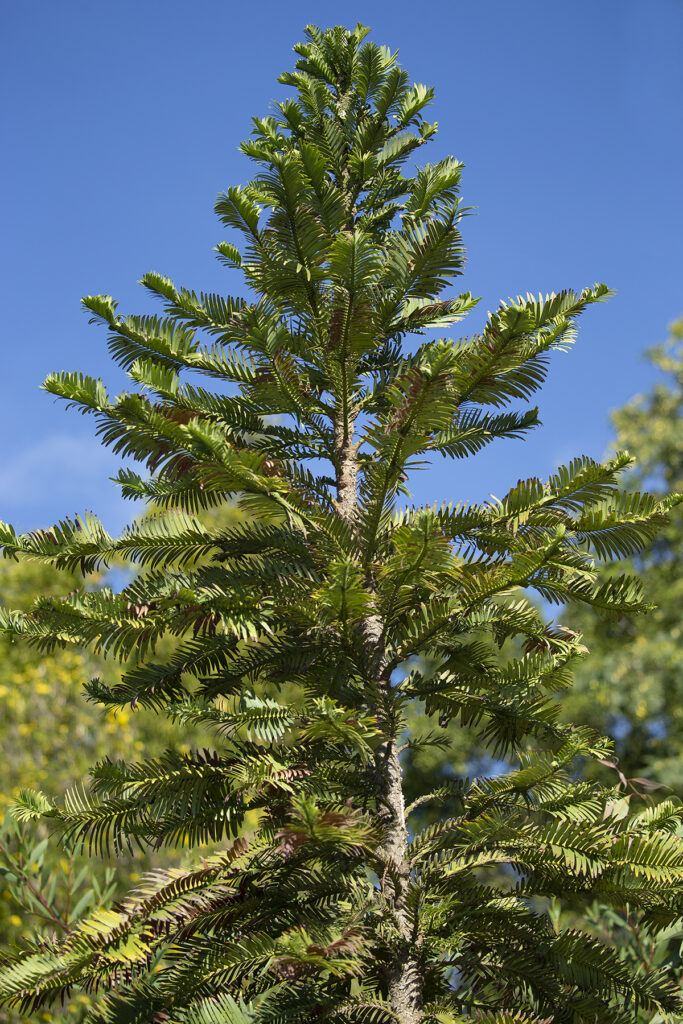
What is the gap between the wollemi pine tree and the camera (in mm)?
2289

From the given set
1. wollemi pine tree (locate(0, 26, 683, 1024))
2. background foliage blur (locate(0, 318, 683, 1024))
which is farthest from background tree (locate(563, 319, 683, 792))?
wollemi pine tree (locate(0, 26, 683, 1024))

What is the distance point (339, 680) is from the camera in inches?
109

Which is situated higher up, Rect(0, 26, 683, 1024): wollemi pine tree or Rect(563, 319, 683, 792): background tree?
Rect(563, 319, 683, 792): background tree

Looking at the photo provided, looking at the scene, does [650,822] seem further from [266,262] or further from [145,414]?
[266,262]

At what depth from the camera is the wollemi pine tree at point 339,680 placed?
7.51 feet

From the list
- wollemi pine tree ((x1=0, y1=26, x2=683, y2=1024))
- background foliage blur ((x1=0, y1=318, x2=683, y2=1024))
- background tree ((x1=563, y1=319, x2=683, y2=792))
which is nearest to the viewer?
wollemi pine tree ((x1=0, y1=26, x2=683, y2=1024))

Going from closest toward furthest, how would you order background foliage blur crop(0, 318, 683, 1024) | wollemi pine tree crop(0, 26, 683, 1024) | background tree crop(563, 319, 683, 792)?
wollemi pine tree crop(0, 26, 683, 1024) < background foliage blur crop(0, 318, 683, 1024) < background tree crop(563, 319, 683, 792)

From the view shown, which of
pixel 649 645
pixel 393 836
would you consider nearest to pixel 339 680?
pixel 393 836

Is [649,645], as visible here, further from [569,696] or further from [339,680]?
[339,680]

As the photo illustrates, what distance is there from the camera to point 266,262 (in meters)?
3.30

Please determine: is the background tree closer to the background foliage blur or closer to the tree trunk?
the background foliage blur

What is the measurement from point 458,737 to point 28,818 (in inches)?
592

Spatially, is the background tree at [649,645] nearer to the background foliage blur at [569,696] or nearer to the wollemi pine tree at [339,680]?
the background foliage blur at [569,696]

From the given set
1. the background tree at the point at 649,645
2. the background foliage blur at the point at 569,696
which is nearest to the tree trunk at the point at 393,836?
the background foliage blur at the point at 569,696
